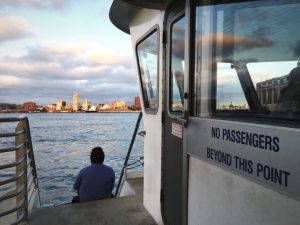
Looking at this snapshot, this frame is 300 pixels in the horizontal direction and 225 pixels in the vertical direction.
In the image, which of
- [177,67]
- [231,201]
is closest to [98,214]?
[177,67]

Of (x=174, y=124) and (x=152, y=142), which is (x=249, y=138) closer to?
(x=174, y=124)

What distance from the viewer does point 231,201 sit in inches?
89.4

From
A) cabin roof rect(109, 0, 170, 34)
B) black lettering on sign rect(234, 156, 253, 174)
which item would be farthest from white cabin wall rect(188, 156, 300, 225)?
cabin roof rect(109, 0, 170, 34)

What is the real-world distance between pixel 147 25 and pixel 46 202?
10.0m

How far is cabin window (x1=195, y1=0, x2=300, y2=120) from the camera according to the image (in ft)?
5.76

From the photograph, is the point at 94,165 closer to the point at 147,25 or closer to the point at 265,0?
the point at 147,25

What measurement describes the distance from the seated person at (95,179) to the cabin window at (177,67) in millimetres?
1787

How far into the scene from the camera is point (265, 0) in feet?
6.34

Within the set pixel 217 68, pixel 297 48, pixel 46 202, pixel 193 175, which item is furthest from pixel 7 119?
pixel 46 202

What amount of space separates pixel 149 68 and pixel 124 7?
1039 mm

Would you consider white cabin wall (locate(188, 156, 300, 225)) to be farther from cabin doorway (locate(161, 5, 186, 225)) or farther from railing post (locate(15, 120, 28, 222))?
railing post (locate(15, 120, 28, 222))

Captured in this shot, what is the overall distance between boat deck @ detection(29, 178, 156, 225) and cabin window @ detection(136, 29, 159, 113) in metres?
1.37

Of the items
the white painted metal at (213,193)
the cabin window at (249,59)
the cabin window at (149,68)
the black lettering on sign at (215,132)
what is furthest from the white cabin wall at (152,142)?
the black lettering on sign at (215,132)

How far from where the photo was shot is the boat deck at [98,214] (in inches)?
162
